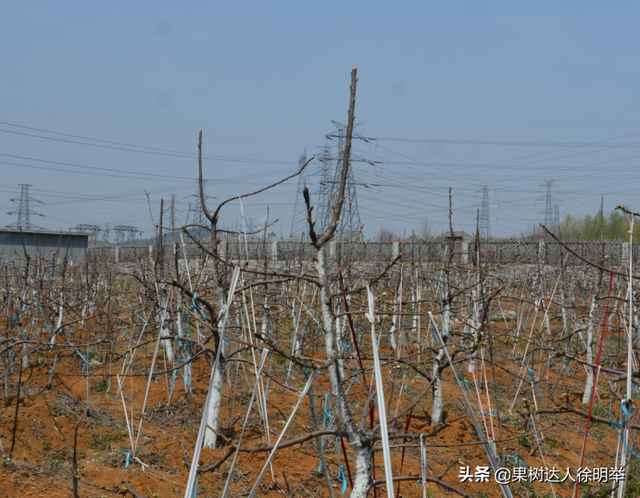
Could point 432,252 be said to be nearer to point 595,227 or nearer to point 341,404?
point 341,404

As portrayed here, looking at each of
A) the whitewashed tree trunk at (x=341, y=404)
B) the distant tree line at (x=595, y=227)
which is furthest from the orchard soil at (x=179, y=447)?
the distant tree line at (x=595, y=227)

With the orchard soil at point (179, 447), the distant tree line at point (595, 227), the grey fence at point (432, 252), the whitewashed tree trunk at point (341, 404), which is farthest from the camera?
the distant tree line at point (595, 227)

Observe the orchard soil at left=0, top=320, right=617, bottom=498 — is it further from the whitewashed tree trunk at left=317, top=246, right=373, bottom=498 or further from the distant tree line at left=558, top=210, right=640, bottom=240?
the distant tree line at left=558, top=210, right=640, bottom=240

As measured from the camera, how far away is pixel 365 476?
5.90 feet

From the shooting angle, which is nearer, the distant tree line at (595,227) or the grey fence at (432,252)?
the grey fence at (432,252)

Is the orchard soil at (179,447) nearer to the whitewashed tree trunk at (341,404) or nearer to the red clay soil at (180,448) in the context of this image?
the red clay soil at (180,448)

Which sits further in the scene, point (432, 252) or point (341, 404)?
point (432, 252)

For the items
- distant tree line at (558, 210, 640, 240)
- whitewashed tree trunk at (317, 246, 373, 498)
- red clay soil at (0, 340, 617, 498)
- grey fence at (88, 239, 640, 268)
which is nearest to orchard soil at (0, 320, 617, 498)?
red clay soil at (0, 340, 617, 498)

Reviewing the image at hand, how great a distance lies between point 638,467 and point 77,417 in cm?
464

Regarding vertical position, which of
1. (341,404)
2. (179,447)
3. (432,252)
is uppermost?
(432,252)

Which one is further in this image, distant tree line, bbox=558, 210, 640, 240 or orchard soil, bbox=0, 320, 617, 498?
distant tree line, bbox=558, 210, 640, 240

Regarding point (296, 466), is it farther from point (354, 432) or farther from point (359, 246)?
point (359, 246)

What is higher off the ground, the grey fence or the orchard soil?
the grey fence

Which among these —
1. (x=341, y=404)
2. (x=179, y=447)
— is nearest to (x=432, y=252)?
(x=179, y=447)
